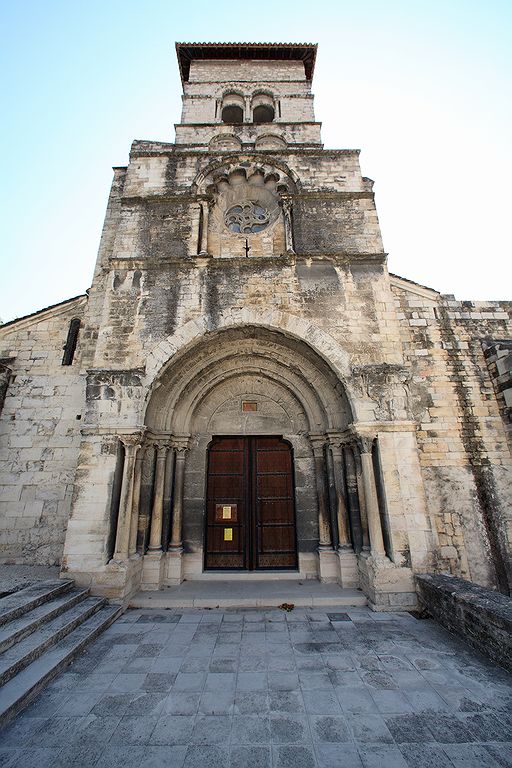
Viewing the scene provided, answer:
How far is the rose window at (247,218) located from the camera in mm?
7617

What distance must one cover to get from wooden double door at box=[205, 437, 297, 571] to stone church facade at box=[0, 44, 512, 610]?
0.03m

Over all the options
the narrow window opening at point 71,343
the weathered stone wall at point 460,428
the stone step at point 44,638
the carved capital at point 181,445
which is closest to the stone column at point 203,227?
the narrow window opening at point 71,343

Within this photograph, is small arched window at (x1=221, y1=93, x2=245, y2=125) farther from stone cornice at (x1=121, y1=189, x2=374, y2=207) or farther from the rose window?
stone cornice at (x1=121, y1=189, x2=374, y2=207)

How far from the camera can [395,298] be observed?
7.13 m

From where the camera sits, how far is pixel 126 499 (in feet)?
16.9

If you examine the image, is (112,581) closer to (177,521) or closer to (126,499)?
(126,499)

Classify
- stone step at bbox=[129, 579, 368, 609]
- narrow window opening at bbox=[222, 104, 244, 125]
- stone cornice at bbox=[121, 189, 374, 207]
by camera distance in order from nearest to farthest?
1. stone step at bbox=[129, 579, 368, 609]
2. stone cornice at bbox=[121, 189, 374, 207]
3. narrow window opening at bbox=[222, 104, 244, 125]

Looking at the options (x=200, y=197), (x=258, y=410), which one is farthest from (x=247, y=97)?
(x=258, y=410)

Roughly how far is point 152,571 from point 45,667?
2.41 meters

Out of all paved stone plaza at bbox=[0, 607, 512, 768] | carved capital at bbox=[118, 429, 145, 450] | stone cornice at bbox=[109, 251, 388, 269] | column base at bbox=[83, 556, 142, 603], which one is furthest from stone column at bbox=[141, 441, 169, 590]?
Result: stone cornice at bbox=[109, 251, 388, 269]

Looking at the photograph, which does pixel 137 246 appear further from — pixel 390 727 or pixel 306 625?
pixel 390 727

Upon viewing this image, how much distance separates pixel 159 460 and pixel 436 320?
20.5 feet

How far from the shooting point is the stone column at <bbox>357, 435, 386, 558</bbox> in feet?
16.3

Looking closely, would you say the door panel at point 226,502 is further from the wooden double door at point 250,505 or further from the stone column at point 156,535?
the stone column at point 156,535
